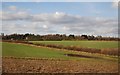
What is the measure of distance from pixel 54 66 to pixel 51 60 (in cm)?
76

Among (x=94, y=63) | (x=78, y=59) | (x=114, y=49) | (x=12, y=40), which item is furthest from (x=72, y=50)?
(x=12, y=40)

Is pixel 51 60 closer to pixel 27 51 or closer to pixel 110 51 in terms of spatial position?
pixel 27 51

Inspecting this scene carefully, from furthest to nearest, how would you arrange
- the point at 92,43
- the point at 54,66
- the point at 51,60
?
the point at 92,43, the point at 51,60, the point at 54,66

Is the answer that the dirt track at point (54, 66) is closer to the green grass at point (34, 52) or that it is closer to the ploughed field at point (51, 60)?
the ploughed field at point (51, 60)

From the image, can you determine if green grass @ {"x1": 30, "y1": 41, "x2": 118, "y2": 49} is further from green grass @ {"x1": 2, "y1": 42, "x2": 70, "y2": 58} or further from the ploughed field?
green grass @ {"x1": 2, "y1": 42, "x2": 70, "y2": 58}

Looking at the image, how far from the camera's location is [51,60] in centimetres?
1561

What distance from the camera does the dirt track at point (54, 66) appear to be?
14.4 metres

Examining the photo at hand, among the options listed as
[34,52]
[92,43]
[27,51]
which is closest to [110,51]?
[92,43]

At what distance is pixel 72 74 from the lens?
14.3 metres

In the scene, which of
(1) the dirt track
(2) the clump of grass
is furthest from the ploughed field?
(2) the clump of grass

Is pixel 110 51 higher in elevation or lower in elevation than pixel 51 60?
higher

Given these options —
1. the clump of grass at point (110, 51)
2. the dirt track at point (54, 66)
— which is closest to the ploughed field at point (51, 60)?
the dirt track at point (54, 66)

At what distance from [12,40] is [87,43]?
5.26m

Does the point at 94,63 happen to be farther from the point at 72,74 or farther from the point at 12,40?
the point at 12,40
